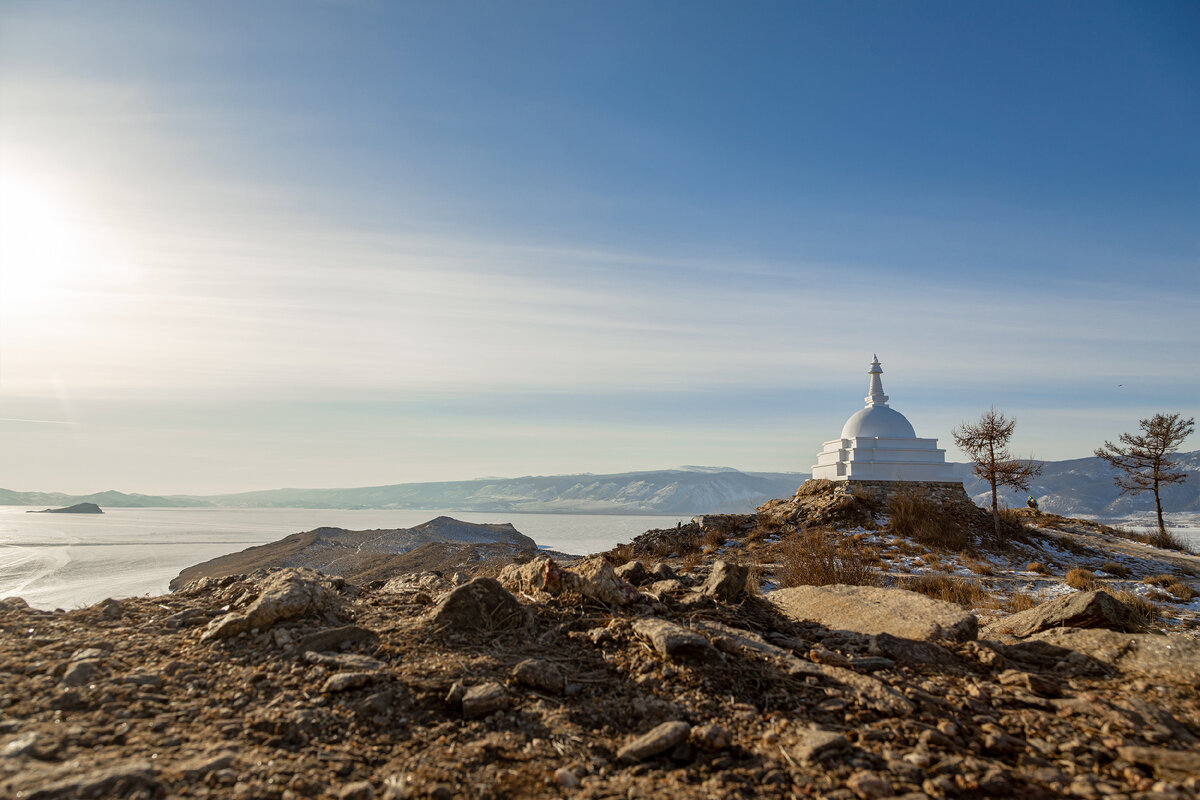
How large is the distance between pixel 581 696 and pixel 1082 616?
424 centimetres

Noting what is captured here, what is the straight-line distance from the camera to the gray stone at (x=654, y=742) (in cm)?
313

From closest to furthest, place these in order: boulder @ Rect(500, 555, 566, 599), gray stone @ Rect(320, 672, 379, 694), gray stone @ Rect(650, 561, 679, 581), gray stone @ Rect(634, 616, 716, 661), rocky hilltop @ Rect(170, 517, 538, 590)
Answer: gray stone @ Rect(320, 672, 379, 694) < gray stone @ Rect(634, 616, 716, 661) < boulder @ Rect(500, 555, 566, 599) < gray stone @ Rect(650, 561, 679, 581) < rocky hilltop @ Rect(170, 517, 538, 590)

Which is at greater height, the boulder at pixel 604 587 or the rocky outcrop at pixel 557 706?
the boulder at pixel 604 587

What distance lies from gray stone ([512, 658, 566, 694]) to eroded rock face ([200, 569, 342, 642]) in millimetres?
1712

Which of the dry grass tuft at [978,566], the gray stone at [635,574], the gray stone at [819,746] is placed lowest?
the dry grass tuft at [978,566]

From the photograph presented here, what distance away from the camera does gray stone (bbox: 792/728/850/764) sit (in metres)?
3.12

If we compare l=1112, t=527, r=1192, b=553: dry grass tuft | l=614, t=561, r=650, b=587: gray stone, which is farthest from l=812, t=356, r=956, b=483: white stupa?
l=614, t=561, r=650, b=587: gray stone

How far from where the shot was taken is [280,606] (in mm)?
4398

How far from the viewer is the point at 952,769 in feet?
9.92

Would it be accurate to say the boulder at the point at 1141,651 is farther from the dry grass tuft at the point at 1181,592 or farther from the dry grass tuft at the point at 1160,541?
the dry grass tuft at the point at 1160,541

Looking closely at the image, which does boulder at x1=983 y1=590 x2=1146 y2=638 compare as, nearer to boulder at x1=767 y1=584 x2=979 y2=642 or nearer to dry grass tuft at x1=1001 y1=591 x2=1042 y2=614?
boulder at x1=767 y1=584 x2=979 y2=642

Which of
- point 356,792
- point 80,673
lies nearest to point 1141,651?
point 356,792

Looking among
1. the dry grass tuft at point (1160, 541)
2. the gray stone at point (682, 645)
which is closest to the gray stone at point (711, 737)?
the gray stone at point (682, 645)

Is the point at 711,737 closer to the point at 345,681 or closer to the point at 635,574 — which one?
the point at 345,681
